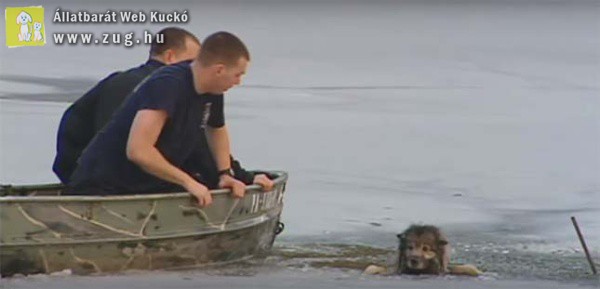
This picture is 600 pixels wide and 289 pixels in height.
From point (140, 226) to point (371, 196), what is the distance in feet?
9.11

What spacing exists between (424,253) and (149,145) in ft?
4.48

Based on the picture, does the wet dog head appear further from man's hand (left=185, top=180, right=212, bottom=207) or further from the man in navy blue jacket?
man's hand (left=185, top=180, right=212, bottom=207)

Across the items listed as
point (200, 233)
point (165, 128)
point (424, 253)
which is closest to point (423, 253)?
point (424, 253)

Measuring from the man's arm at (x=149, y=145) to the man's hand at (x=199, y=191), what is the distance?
0.10 metres

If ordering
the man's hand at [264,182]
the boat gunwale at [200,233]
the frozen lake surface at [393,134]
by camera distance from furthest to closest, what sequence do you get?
the frozen lake surface at [393,134] < the man's hand at [264,182] < the boat gunwale at [200,233]

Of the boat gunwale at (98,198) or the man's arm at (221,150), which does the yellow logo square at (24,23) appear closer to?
→ the man's arm at (221,150)

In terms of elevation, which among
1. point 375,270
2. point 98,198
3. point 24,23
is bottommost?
point 375,270

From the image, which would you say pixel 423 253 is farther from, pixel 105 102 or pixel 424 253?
pixel 105 102

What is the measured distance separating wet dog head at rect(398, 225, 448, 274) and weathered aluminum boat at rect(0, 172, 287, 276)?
75 centimetres

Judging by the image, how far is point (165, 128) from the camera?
6016mm

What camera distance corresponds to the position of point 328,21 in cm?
2202

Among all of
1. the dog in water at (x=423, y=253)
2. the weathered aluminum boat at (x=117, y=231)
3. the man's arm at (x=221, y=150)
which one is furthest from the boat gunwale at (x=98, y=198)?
the dog in water at (x=423, y=253)

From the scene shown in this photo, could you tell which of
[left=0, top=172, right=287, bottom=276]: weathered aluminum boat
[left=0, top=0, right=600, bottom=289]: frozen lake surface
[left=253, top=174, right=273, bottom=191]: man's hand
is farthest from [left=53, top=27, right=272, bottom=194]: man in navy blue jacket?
[left=0, top=0, right=600, bottom=289]: frozen lake surface

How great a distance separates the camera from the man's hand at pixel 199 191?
6.08 metres
